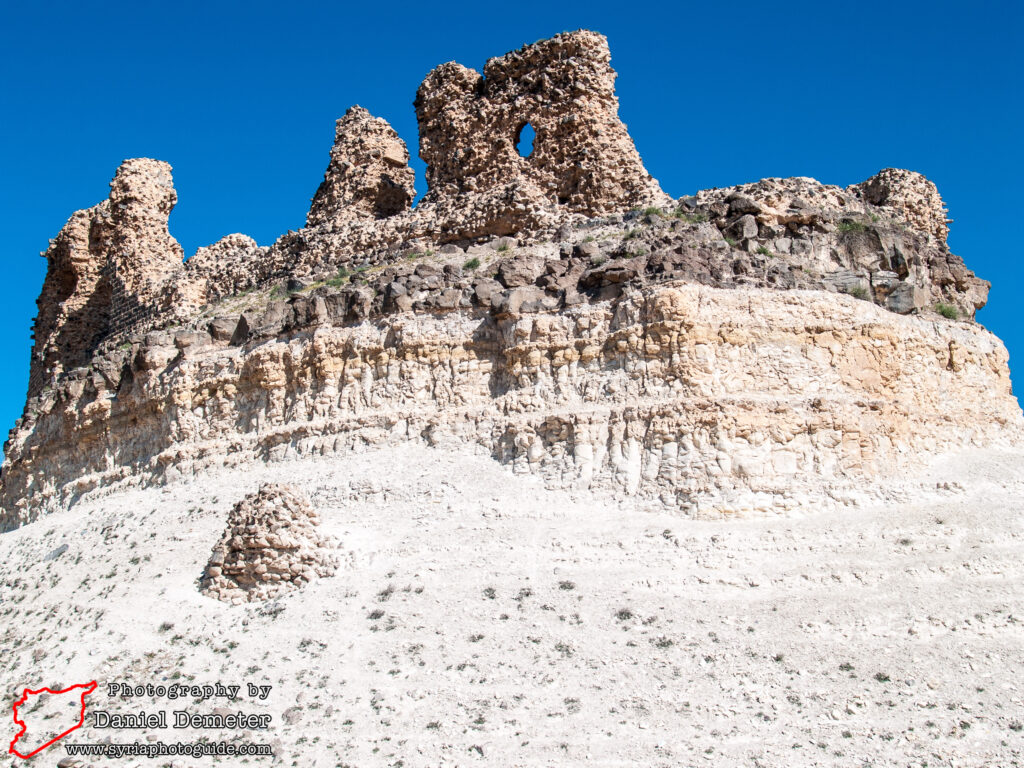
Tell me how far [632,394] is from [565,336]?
5.60 feet

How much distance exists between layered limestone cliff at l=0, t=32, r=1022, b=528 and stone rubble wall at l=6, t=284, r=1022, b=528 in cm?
4

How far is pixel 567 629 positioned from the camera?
40.8 ft

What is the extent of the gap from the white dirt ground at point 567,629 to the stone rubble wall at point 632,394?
0.66 m

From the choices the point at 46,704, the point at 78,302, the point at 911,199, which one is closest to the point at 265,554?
the point at 46,704

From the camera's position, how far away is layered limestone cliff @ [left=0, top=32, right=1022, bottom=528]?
15.6m

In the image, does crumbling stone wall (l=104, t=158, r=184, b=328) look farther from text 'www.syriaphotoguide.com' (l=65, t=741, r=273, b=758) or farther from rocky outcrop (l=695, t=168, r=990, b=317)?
text 'www.syriaphotoguide.com' (l=65, t=741, r=273, b=758)

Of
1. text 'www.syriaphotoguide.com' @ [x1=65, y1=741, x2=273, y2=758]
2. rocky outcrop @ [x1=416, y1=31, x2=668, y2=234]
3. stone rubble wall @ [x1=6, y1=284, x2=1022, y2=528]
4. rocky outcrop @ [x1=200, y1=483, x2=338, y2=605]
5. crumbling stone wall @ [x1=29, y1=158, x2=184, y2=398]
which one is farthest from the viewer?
crumbling stone wall @ [x1=29, y1=158, x2=184, y2=398]

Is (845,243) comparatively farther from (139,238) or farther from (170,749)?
(139,238)

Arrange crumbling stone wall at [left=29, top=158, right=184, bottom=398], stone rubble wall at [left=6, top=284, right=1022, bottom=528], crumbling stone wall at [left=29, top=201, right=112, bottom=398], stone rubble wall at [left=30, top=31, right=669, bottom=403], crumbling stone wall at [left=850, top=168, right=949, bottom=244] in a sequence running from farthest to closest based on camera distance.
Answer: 1. crumbling stone wall at [left=29, top=201, right=112, bottom=398]
2. crumbling stone wall at [left=29, top=158, right=184, bottom=398]
3. stone rubble wall at [left=30, top=31, right=669, bottom=403]
4. crumbling stone wall at [left=850, top=168, right=949, bottom=244]
5. stone rubble wall at [left=6, top=284, right=1022, bottom=528]

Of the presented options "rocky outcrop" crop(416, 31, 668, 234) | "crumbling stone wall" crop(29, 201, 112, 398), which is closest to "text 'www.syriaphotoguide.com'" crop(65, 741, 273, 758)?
"rocky outcrop" crop(416, 31, 668, 234)

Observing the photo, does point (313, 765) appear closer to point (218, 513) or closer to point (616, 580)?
point (616, 580)

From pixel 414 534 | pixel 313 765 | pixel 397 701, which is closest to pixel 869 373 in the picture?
pixel 414 534

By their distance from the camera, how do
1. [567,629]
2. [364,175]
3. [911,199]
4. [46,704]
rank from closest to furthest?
[46,704]
[567,629]
[911,199]
[364,175]

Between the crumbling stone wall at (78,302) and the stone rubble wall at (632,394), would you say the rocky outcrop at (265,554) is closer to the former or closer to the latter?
the stone rubble wall at (632,394)
